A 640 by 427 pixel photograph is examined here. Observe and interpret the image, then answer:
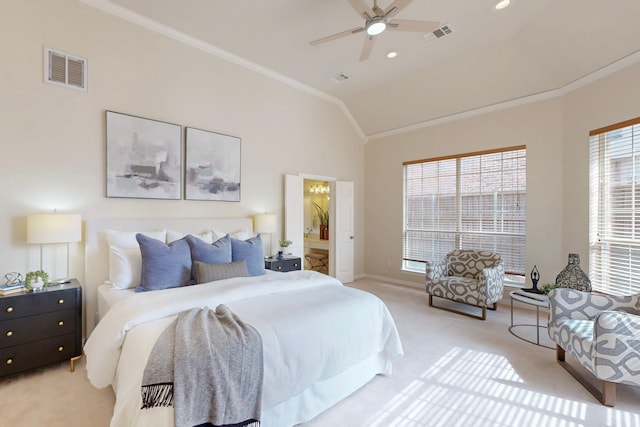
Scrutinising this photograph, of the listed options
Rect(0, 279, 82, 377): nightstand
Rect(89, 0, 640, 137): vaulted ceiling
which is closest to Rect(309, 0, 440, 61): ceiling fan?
Rect(89, 0, 640, 137): vaulted ceiling

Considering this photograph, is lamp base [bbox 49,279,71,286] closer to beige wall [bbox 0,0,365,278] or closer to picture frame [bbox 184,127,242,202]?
beige wall [bbox 0,0,365,278]

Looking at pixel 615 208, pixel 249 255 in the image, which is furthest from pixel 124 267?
pixel 615 208

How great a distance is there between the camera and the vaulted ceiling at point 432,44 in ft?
10.8

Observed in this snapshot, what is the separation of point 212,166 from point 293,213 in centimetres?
164

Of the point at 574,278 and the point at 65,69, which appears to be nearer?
the point at 65,69

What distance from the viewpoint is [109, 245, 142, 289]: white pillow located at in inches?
117

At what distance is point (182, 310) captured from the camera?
2.08 metres

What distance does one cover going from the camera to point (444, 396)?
2371 millimetres

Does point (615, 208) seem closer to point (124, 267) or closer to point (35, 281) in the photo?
point (124, 267)

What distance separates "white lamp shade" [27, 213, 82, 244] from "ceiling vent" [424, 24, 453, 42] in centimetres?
463

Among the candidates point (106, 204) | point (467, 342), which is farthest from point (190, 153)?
point (467, 342)

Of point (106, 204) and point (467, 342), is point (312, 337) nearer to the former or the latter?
point (467, 342)

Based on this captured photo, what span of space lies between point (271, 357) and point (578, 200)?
4599mm

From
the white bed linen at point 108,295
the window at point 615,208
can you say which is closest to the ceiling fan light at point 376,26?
the window at point 615,208
